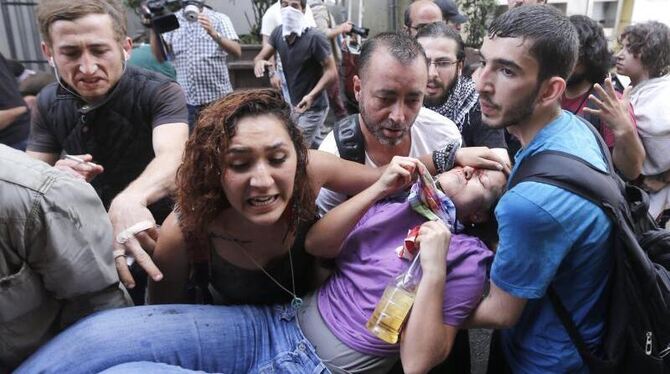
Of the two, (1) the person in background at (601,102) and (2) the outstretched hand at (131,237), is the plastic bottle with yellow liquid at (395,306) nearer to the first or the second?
(2) the outstretched hand at (131,237)

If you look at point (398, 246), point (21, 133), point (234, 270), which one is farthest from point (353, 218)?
point (21, 133)

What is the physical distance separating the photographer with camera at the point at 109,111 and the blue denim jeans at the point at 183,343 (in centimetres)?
29

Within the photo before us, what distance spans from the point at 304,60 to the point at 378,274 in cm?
346

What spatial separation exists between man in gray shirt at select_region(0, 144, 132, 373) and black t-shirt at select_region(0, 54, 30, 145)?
199 centimetres

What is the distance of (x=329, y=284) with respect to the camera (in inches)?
76.7

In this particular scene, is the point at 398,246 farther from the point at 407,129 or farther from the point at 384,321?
the point at 407,129

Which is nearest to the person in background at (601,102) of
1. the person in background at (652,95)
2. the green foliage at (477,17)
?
the person in background at (652,95)

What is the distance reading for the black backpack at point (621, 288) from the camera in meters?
1.34

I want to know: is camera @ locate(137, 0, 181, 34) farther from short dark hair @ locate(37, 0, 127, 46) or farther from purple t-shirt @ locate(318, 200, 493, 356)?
purple t-shirt @ locate(318, 200, 493, 356)

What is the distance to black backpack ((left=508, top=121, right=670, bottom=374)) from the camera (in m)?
1.34

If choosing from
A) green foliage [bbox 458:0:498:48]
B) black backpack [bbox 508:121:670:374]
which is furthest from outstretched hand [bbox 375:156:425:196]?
green foliage [bbox 458:0:498:48]

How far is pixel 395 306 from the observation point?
1590 millimetres

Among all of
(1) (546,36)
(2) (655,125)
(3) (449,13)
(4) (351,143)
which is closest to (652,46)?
(2) (655,125)

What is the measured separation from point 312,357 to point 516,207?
86 cm
